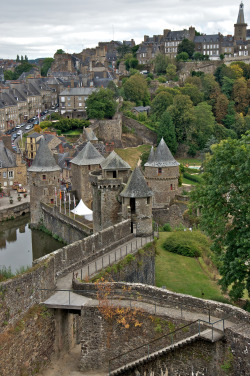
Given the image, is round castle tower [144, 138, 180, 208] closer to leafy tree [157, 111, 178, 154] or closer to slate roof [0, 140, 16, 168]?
slate roof [0, 140, 16, 168]

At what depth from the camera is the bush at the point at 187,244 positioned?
30.4m

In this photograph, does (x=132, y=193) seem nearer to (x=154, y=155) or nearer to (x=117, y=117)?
(x=154, y=155)

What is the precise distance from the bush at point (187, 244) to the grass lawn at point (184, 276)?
36cm

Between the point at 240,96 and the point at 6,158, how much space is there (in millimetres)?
43303

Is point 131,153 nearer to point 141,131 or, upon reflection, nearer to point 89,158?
point 141,131

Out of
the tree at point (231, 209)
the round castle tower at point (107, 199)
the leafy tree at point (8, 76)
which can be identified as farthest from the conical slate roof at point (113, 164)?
the leafy tree at point (8, 76)

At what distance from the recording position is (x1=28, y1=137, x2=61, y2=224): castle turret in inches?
1699

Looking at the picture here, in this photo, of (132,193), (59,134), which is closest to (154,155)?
(132,193)

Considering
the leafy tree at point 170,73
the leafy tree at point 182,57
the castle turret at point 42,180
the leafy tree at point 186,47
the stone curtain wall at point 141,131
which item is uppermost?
the leafy tree at point 186,47

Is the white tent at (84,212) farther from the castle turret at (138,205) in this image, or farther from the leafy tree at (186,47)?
the leafy tree at (186,47)

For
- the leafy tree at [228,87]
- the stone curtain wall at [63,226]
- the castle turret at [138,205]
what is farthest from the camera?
the leafy tree at [228,87]

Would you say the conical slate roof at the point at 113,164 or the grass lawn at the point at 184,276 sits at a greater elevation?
the conical slate roof at the point at 113,164

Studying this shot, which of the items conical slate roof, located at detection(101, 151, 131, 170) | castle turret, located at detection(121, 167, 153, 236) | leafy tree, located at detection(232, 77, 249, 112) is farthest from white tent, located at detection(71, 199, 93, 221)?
leafy tree, located at detection(232, 77, 249, 112)

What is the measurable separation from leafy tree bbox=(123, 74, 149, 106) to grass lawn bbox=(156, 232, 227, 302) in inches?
2005
